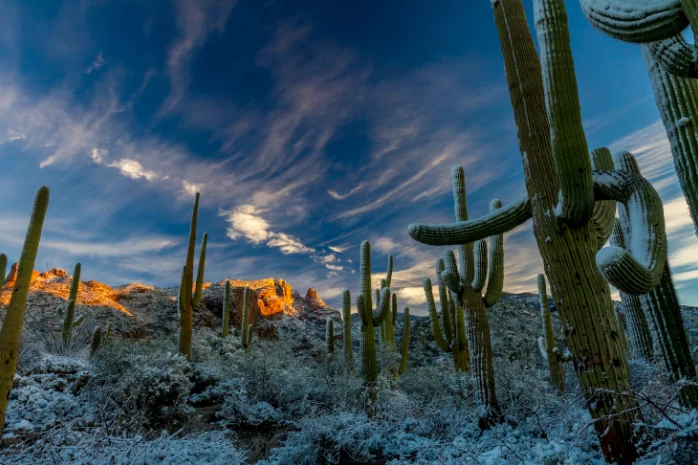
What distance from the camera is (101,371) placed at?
30.2 feet

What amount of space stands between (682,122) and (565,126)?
1167 mm

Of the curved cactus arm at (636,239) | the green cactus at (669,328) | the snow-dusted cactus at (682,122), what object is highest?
the snow-dusted cactus at (682,122)

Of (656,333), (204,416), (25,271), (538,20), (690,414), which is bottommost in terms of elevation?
(204,416)

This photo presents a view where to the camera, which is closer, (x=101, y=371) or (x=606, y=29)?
(x=606, y=29)

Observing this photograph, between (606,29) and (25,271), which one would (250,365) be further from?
(606,29)

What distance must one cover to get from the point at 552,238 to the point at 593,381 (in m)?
1.24

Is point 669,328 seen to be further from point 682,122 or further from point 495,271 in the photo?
point 495,271

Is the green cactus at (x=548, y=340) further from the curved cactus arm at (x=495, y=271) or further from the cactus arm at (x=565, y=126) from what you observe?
the cactus arm at (x=565, y=126)

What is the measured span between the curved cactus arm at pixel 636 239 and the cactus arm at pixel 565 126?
0.28 m

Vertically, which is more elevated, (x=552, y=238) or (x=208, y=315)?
(x=208, y=315)

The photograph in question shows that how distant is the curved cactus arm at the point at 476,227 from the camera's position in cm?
408

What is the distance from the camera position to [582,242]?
3.53 meters

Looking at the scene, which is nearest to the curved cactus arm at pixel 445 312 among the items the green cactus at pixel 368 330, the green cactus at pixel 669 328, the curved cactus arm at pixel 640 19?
the green cactus at pixel 368 330

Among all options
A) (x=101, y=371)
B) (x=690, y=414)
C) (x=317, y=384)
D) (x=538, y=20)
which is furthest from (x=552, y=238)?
(x=101, y=371)
